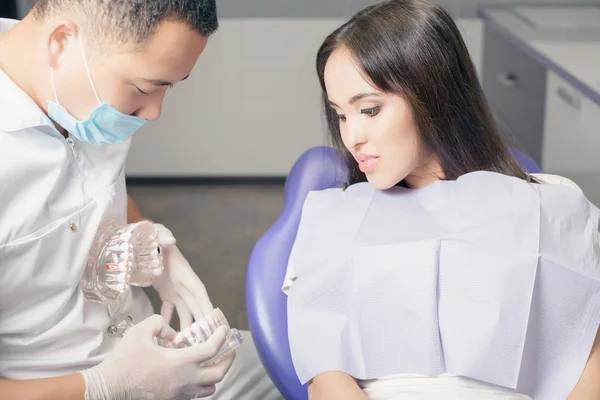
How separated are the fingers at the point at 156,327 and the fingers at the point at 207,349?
0.06 meters

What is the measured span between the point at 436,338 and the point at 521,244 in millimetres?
214

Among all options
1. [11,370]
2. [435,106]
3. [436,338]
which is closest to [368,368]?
[436,338]

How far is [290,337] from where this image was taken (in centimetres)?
138

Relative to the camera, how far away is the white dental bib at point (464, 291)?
129 cm

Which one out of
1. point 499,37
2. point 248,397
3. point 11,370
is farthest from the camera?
point 499,37

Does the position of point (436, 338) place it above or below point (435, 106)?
below

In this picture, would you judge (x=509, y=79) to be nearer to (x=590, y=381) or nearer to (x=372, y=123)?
(x=372, y=123)

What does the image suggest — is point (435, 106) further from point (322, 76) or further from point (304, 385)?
point (304, 385)

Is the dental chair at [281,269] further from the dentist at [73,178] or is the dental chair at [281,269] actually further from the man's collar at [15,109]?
the man's collar at [15,109]

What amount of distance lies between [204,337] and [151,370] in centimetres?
14

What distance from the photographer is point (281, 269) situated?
150 centimetres

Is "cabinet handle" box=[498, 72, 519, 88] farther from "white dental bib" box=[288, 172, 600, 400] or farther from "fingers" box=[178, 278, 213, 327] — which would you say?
"fingers" box=[178, 278, 213, 327]

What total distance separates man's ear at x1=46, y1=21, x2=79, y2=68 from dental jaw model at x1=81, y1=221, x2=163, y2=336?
31cm

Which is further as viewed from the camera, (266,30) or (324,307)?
(266,30)
